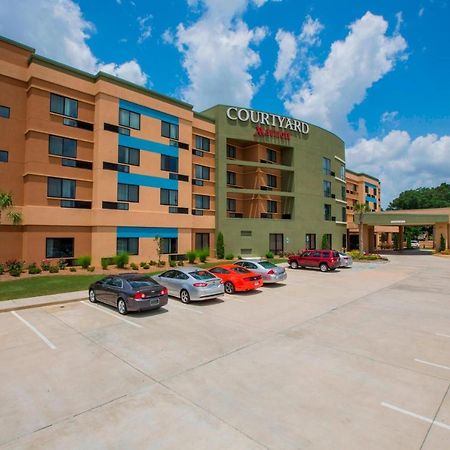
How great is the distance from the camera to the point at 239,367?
7758 millimetres

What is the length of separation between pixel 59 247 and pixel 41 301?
1141 cm

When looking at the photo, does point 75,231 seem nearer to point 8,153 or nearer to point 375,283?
point 8,153

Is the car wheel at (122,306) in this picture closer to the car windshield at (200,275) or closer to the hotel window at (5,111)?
the car windshield at (200,275)

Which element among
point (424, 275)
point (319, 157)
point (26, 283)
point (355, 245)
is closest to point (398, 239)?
point (355, 245)

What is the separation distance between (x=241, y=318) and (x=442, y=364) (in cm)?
638

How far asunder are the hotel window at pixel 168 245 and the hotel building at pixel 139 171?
103mm

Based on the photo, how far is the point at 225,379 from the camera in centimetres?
715

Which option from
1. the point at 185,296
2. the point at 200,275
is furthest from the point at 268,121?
the point at 185,296

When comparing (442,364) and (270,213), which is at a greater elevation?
(270,213)

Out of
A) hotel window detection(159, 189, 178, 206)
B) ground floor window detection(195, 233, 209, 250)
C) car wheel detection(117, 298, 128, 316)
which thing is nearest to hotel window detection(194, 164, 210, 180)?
hotel window detection(159, 189, 178, 206)

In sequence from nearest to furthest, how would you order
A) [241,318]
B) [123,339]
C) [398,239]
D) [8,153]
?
[123,339] → [241,318] → [8,153] → [398,239]

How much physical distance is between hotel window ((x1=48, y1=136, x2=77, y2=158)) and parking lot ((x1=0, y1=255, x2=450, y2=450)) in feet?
50.6

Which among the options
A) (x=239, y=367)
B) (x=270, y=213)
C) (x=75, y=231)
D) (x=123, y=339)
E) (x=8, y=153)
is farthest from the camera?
(x=270, y=213)

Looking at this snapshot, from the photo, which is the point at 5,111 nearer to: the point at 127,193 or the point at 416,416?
the point at 127,193
